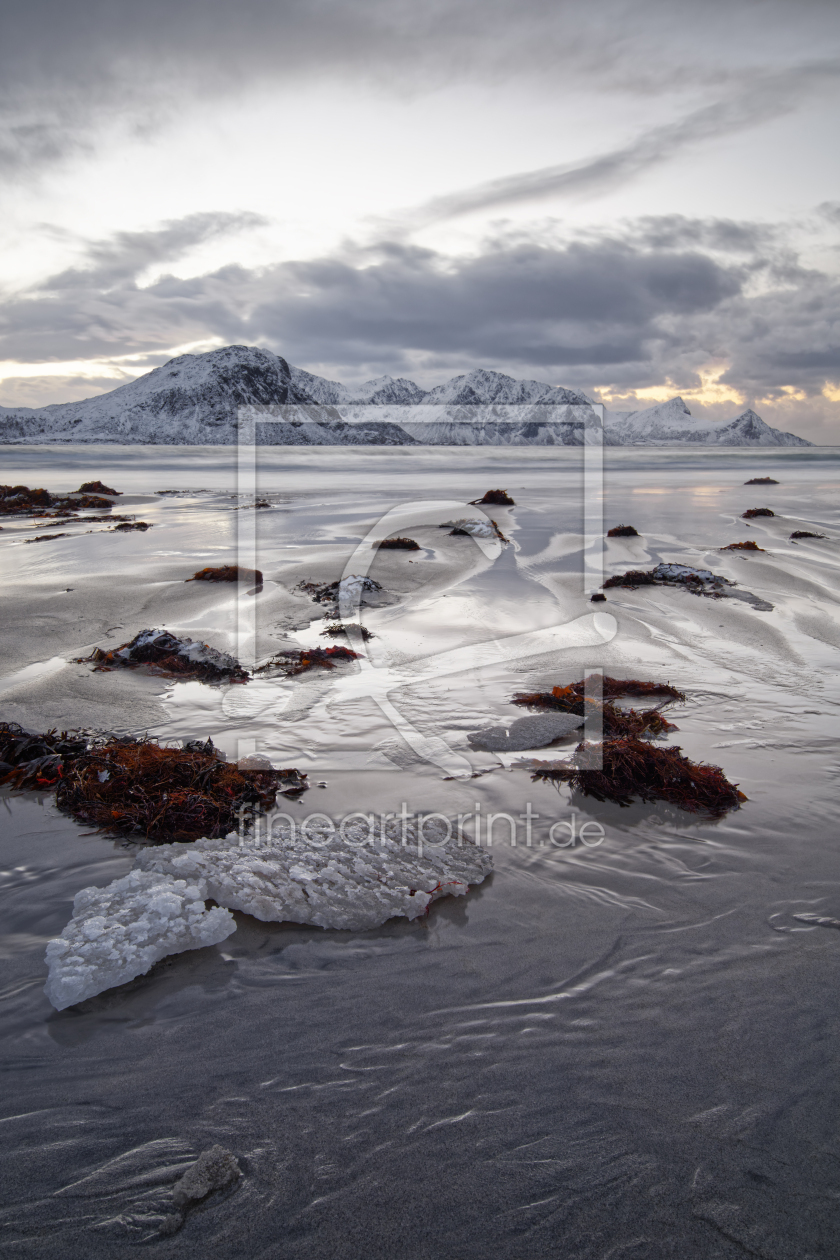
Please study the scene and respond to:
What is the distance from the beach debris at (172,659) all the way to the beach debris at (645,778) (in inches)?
134

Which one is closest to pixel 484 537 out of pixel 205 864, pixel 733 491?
pixel 205 864

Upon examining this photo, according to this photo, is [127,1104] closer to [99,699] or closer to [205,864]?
[205,864]

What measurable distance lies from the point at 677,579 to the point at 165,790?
836 cm

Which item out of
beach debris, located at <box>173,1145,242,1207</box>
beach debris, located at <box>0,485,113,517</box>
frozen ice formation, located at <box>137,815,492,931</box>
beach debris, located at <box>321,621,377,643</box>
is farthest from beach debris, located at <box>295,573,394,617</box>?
beach debris, located at <box>0,485,113,517</box>

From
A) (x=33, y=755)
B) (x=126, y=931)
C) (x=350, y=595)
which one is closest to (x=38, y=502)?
(x=350, y=595)

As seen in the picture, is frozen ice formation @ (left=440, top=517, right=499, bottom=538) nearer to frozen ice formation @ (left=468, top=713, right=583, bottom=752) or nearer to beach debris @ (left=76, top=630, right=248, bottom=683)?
beach debris @ (left=76, top=630, right=248, bottom=683)

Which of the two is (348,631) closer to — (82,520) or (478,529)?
(478,529)

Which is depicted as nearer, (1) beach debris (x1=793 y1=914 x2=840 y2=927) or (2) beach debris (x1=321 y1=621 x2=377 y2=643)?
(1) beach debris (x1=793 y1=914 x2=840 y2=927)

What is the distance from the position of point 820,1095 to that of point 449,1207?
1350mm

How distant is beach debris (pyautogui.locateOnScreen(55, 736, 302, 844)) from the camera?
393 cm

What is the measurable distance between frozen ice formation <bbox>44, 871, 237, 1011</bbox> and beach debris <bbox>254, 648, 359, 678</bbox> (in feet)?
11.6

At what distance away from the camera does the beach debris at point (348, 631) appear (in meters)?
7.89

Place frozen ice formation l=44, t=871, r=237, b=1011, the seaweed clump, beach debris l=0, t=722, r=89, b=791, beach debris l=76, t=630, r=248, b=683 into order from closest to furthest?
frozen ice formation l=44, t=871, r=237, b=1011 < beach debris l=0, t=722, r=89, b=791 < the seaweed clump < beach debris l=76, t=630, r=248, b=683

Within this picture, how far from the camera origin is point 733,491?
28.5 m
